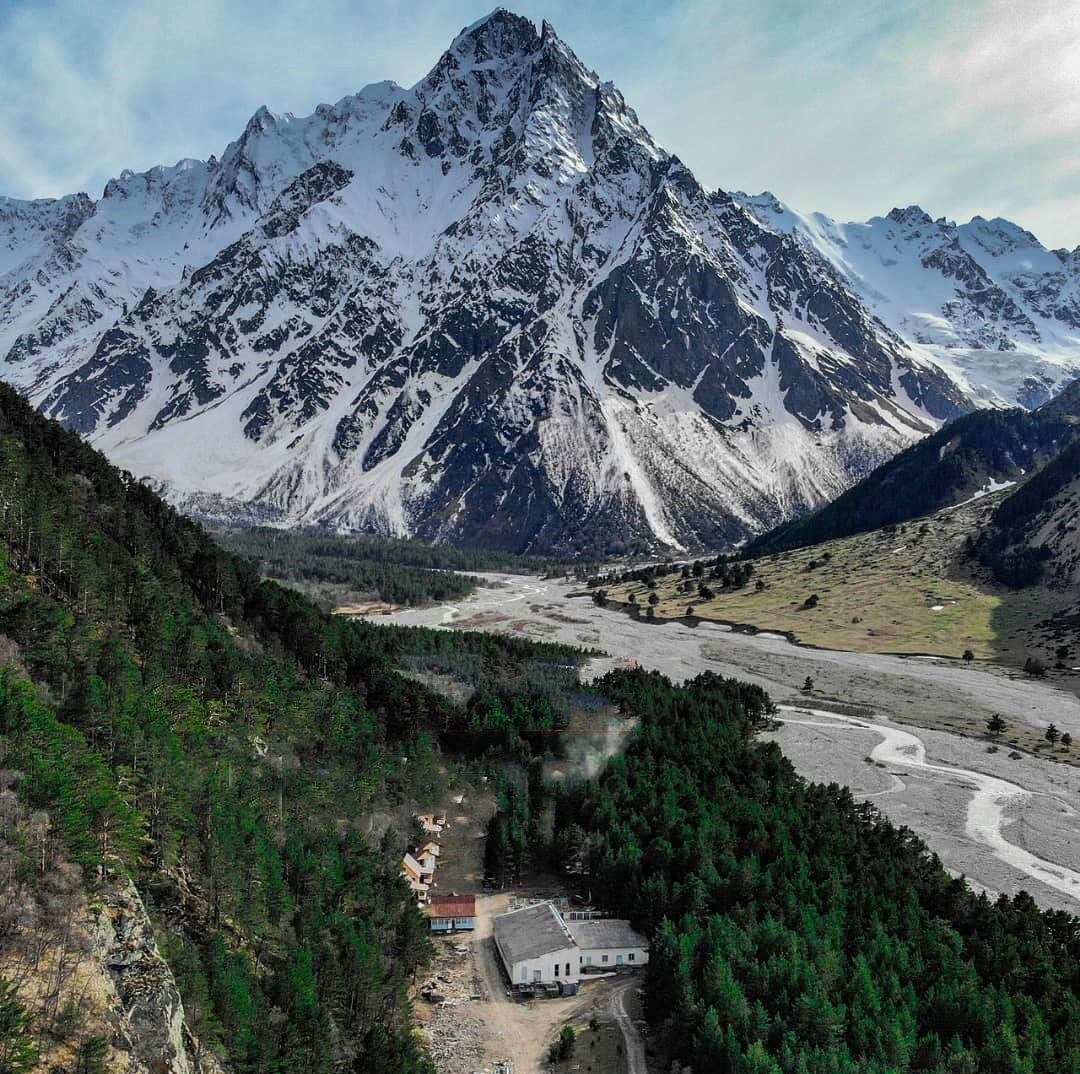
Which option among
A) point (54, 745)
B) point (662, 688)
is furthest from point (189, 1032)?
point (662, 688)

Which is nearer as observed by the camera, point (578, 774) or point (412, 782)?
point (412, 782)

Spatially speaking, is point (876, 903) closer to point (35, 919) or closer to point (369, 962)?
point (369, 962)

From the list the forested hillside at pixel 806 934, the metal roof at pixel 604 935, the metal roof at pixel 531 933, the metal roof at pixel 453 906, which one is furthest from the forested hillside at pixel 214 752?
the forested hillside at pixel 806 934

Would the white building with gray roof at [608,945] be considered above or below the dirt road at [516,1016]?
above

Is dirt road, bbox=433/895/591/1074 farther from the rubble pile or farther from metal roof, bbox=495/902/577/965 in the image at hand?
metal roof, bbox=495/902/577/965

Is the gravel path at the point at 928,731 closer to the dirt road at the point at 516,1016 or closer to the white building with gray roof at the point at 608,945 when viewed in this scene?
the white building with gray roof at the point at 608,945

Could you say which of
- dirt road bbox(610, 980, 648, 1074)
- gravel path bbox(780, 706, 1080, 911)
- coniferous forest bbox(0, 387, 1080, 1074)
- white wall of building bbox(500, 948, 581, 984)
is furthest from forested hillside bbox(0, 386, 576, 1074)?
gravel path bbox(780, 706, 1080, 911)
